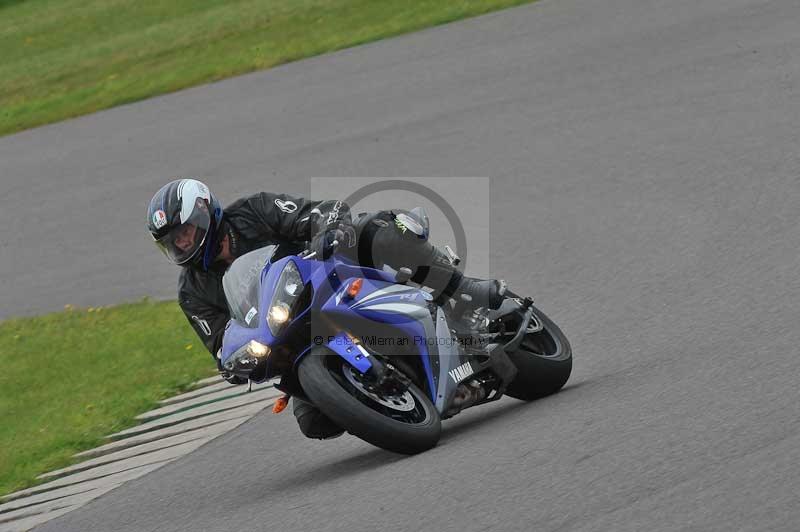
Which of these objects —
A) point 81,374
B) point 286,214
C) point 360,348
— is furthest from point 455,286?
point 81,374

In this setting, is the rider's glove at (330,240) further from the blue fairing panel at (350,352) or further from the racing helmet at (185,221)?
the racing helmet at (185,221)

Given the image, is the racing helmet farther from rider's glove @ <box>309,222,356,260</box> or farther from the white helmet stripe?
rider's glove @ <box>309,222,356,260</box>

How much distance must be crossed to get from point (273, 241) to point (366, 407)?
1.51 meters

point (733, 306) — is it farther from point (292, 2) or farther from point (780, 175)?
point (292, 2)

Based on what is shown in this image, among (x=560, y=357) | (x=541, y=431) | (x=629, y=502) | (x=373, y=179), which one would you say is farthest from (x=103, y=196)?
(x=629, y=502)

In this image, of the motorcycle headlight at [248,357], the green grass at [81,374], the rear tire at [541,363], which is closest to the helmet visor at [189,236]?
the motorcycle headlight at [248,357]

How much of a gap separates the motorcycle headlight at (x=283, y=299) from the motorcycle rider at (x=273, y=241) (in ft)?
0.64

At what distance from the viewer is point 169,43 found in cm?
1944

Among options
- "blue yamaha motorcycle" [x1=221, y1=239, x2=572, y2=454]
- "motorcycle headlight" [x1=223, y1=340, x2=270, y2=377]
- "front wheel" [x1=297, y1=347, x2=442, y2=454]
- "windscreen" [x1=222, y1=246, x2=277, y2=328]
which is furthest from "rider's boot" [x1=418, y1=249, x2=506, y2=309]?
"motorcycle headlight" [x1=223, y1=340, x2=270, y2=377]

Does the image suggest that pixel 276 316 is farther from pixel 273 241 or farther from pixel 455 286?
pixel 455 286

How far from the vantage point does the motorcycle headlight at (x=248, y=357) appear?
18.5ft

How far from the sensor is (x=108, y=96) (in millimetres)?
Answer: 17109

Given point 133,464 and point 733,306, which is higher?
point 733,306

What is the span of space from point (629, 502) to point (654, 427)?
2.95ft
